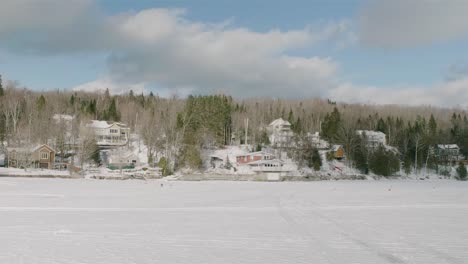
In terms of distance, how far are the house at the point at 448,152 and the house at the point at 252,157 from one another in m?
35.4

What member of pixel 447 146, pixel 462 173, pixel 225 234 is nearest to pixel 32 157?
pixel 225 234

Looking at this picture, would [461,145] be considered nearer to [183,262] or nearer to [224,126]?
[224,126]

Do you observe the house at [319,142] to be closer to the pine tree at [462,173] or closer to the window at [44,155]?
the pine tree at [462,173]

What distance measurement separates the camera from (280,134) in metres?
85.2

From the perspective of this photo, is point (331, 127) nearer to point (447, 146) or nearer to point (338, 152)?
point (338, 152)

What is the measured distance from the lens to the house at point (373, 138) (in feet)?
247

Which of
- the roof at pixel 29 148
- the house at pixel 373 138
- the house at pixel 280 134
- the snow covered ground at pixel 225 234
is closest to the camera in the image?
the snow covered ground at pixel 225 234

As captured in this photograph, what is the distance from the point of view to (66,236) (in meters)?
13.5

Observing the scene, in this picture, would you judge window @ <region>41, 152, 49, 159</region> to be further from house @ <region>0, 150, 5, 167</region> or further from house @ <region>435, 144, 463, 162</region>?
house @ <region>435, 144, 463, 162</region>

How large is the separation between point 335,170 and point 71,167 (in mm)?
41538

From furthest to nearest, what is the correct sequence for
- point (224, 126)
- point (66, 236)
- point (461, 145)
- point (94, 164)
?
point (461, 145)
point (224, 126)
point (94, 164)
point (66, 236)

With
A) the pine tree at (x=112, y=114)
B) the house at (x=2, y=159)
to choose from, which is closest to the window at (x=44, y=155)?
the house at (x=2, y=159)

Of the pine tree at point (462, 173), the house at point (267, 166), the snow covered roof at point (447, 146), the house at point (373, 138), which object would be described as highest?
the house at point (373, 138)

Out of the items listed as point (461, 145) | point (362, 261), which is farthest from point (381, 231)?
point (461, 145)
